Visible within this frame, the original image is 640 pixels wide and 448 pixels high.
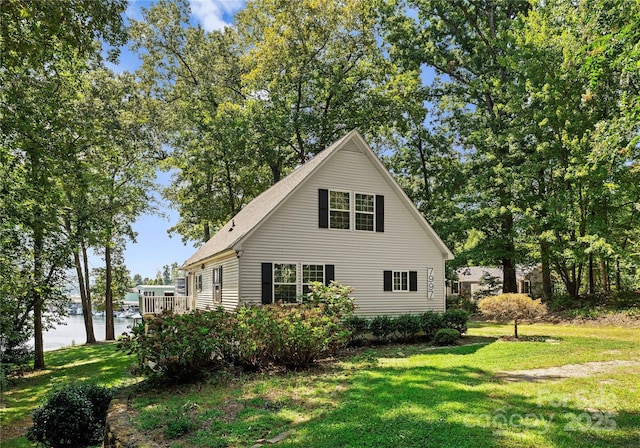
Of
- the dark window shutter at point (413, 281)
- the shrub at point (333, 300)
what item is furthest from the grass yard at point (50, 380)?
the dark window shutter at point (413, 281)

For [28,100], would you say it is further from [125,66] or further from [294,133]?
[125,66]

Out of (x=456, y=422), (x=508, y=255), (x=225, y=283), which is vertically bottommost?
(x=456, y=422)

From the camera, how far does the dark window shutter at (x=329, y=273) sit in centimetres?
1416

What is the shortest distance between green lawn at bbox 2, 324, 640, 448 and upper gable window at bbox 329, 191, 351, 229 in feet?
18.3

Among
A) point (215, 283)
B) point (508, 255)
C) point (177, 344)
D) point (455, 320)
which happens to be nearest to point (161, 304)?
point (215, 283)

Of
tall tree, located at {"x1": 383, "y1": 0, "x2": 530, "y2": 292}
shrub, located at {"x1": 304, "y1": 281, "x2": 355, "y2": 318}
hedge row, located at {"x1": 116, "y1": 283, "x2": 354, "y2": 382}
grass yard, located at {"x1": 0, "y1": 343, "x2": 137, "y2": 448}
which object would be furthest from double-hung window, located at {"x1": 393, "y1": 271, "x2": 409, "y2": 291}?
tall tree, located at {"x1": 383, "y1": 0, "x2": 530, "y2": 292}

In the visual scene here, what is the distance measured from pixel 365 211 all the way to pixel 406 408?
9709mm

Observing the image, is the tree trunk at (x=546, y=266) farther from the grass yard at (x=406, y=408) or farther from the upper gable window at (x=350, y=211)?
the grass yard at (x=406, y=408)

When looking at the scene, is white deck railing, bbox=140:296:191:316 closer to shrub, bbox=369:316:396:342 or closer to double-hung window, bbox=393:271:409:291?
shrub, bbox=369:316:396:342

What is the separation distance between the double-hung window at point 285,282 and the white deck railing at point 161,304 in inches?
222

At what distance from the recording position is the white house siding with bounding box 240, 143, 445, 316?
13.4 meters

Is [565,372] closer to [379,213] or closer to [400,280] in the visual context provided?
[400,280]

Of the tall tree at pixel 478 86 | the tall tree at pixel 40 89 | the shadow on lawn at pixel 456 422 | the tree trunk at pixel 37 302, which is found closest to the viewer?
the shadow on lawn at pixel 456 422

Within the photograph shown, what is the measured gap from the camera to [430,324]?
13945mm
